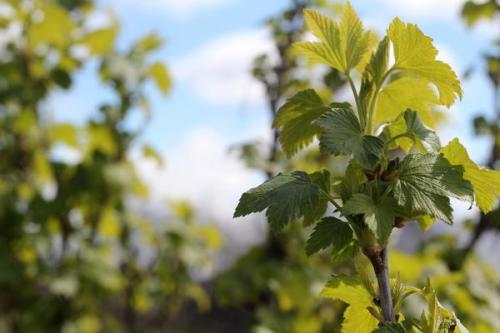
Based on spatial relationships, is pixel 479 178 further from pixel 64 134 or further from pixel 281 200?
pixel 64 134

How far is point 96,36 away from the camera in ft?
10.7

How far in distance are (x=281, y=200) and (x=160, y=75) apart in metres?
2.47

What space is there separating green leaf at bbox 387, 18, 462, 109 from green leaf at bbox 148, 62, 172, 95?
235 cm

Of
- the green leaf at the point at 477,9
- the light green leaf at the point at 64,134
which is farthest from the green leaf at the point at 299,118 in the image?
the light green leaf at the point at 64,134

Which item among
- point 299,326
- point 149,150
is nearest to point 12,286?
point 149,150

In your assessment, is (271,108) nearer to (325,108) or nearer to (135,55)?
(135,55)

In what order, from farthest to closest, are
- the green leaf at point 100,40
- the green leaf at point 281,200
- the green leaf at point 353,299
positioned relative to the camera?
the green leaf at point 100,40, the green leaf at point 353,299, the green leaf at point 281,200

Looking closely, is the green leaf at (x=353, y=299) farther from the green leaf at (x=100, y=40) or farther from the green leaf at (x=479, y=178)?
the green leaf at (x=100, y=40)

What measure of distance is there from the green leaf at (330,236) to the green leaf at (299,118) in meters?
0.14

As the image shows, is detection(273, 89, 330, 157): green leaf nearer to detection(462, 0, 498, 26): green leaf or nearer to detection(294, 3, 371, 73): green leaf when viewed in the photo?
detection(294, 3, 371, 73): green leaf

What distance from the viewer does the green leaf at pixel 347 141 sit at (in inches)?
32.7

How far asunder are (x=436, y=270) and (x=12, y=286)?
196 centimetres

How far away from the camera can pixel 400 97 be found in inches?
38.4

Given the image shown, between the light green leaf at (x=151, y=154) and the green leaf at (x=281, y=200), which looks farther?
the light green leaf at (x=151, y=154)
